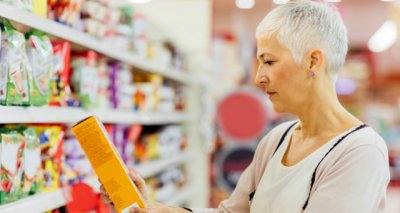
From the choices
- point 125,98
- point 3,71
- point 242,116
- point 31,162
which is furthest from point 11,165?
point 242,116

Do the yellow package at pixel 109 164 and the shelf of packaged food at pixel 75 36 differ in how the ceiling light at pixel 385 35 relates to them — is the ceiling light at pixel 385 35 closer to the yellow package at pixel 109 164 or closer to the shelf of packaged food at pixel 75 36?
the shelf of packaged food at pixel 75 36

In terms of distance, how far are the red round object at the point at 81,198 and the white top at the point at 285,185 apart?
2.65 feet

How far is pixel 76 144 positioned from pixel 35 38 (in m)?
0.69

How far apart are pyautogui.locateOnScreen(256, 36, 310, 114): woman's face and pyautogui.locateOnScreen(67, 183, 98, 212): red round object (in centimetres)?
100

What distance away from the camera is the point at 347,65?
16.5 metres

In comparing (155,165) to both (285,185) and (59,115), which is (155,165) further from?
(285,185)

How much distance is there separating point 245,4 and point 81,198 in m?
10.8

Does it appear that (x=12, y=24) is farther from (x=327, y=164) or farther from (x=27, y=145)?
(x=327, y=164)

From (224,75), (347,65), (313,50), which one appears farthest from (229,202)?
(347,65)

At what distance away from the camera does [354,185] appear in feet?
6.16

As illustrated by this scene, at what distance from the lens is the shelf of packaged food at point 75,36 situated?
7.06ft

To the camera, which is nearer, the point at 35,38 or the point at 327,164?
the point at 327,164

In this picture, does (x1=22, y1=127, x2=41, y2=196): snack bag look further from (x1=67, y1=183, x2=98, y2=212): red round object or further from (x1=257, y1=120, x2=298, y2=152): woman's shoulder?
(x1=257, y1=120, x2=298, y2=152): woman's shoulder

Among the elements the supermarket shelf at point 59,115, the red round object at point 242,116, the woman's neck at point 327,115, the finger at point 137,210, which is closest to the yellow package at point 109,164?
the finger at point 137,210
